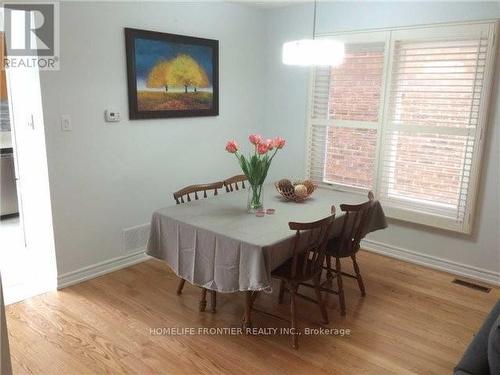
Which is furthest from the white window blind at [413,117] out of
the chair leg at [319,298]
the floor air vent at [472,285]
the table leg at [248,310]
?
the table leg at [248,310]

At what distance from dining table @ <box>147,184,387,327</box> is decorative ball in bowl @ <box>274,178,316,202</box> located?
6 centimetres

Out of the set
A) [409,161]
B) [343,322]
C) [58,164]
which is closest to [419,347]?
[343,322]

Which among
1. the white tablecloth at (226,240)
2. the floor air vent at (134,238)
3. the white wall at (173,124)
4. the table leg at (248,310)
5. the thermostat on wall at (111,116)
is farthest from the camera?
the floor air vent at (134,238)

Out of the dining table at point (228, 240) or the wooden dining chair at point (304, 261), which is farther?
the wooden dining chair at point (304, 261)

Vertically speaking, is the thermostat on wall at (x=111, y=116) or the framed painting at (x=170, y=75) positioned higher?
the framed painting at (x=170, y=75)

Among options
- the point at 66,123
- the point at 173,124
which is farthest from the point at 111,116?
the point at 173,124

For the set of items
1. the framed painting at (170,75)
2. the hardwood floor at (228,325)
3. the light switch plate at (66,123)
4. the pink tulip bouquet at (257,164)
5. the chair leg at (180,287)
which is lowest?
the hardwood floor at (228,325)

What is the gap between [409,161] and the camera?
11.8 feet

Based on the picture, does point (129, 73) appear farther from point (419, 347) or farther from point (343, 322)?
point (419, 347)

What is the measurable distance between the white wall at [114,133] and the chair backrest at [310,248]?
68.3 inches

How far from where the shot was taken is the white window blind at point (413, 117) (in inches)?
126

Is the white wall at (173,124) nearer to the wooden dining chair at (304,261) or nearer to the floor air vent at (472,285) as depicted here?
the floor air vent at (472,285)

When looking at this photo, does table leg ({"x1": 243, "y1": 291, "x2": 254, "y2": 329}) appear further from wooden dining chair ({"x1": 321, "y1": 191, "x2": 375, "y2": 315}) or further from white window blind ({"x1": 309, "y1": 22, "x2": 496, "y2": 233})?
white window blind ({"x1": 309, "y1": 22, "x2": 496, "y2": 233})

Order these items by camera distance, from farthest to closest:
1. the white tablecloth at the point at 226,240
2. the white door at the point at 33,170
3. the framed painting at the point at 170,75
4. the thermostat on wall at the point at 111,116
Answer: the framed painting at the point at 170,75
the thermostat on wall at the point at 111,116
the white door at the point at 33,170
the white tablecloth at the point at 226,240
